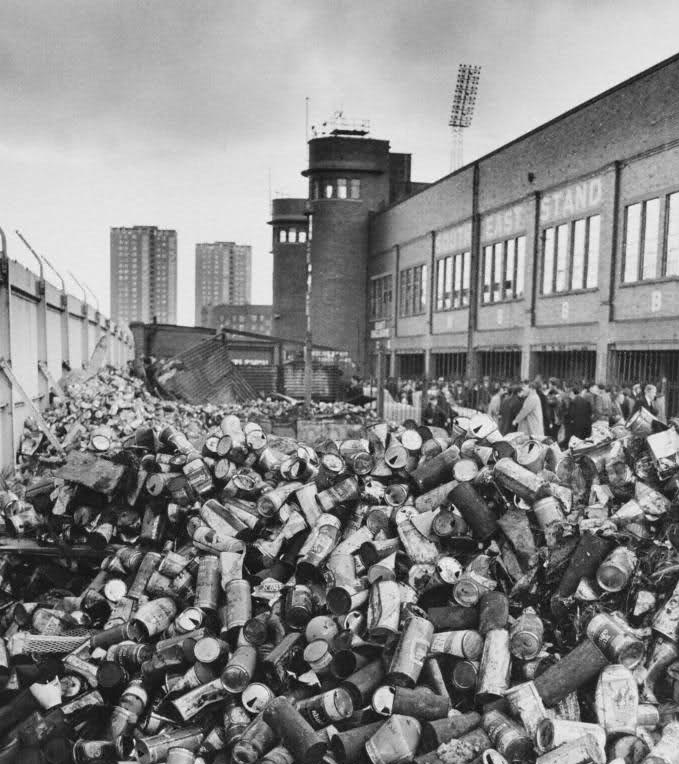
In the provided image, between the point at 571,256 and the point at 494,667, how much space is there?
745 inches

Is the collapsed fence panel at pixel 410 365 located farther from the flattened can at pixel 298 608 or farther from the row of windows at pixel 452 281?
the flattened can at pixel 298 608

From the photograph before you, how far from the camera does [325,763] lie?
327cm

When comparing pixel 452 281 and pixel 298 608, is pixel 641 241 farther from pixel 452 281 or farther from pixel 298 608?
pixel 298 608

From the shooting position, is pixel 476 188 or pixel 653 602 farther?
pixel 476 188

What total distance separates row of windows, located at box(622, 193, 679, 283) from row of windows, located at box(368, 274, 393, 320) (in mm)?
17722

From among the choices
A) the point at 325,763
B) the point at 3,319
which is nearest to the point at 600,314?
the point at 3,319

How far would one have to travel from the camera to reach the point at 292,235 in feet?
186

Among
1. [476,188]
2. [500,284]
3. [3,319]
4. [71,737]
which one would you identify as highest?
[476,188]

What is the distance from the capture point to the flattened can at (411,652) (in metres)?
3.53

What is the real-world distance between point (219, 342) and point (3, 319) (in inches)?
541

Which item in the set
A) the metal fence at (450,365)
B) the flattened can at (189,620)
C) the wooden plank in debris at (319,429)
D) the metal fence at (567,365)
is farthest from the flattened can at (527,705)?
the metal fence at (450,365)

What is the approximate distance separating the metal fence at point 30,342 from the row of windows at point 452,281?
15.1 metres

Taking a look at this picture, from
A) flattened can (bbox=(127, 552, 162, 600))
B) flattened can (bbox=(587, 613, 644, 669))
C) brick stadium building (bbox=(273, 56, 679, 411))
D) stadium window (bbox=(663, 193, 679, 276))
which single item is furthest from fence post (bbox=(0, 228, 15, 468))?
stadium window (bbox=(663, 193, 679, 276))

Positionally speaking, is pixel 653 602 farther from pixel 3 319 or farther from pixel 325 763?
pixel 3 319
